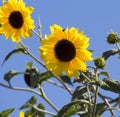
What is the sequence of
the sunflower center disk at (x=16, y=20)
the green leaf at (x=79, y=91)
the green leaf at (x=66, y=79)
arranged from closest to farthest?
the green leaf at (x=79, y=91) < the green leaf at (x=66, y=79) < the sunflower center disk at (x=16, y=20)

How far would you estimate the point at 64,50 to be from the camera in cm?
217

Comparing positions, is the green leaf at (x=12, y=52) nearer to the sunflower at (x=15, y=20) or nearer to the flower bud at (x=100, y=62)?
the sunflower at (x=15, y=20)

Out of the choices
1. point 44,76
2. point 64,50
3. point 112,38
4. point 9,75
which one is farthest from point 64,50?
point 9,75

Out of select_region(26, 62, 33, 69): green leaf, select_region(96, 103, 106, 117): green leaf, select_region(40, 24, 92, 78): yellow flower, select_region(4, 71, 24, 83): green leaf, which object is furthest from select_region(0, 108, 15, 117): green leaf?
select_region(96, 103, 106, 117): green leaf

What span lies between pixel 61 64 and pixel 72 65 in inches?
2.7

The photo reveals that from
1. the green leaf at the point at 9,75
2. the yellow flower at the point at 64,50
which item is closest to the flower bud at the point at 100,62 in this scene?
the yellow flower at the point at 64,50

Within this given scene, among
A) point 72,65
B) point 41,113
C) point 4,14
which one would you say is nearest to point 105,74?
point 72,65

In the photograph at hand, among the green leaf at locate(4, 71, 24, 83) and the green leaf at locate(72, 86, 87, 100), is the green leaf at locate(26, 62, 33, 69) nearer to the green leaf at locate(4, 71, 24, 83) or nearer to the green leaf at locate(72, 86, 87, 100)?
the green leaf at locate(4, 71, 24, 83)

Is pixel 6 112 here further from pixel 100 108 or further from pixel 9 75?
pixel 100 108

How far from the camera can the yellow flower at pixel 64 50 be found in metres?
2.13

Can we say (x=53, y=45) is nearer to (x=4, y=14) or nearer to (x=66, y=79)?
(x=66, y=79)

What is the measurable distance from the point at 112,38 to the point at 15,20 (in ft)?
2.08

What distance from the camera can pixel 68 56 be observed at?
221cm

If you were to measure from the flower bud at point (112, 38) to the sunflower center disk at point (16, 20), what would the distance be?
570 millimetres
